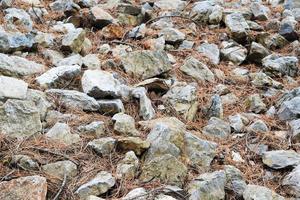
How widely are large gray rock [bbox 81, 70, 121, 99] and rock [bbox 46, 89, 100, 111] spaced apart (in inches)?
3.2

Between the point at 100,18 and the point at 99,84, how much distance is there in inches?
73.6

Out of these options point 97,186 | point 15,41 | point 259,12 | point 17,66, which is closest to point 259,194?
point 97,186

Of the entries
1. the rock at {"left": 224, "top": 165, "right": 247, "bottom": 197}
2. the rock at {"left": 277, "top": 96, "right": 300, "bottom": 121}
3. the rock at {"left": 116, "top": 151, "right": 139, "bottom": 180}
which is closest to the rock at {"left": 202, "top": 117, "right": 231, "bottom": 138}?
the rock at {"left": 224, "top": 165, "right": 247, "bottom": 197}

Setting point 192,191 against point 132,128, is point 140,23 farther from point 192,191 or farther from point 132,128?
point 192,191

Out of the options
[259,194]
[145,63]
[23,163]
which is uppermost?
[23,163]

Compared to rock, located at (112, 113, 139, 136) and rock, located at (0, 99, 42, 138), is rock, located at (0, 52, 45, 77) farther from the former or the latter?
rock, located at (112, 113, 139, 136)

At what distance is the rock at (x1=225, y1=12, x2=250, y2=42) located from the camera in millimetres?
5609

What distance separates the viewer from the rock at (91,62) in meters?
4.35

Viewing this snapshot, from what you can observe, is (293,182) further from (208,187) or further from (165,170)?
(165,170)

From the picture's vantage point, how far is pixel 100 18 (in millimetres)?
5395

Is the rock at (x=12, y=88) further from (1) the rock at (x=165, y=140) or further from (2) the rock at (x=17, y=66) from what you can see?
(1) the rock at (x=165, y=140)

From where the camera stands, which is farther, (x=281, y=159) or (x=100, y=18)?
(x=100, y=18)

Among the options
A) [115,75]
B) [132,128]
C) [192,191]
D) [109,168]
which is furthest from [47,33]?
[192,191]

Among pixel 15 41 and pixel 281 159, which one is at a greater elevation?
pixel 15 41
